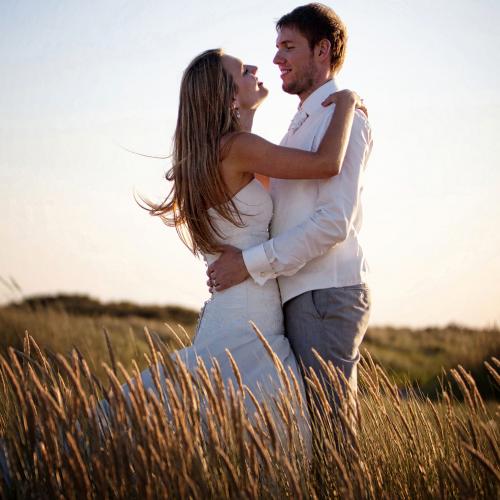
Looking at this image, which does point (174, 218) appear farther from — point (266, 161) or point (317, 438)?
point (317, 438)

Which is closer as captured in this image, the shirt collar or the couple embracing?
the couple embracing

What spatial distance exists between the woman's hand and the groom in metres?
0.05

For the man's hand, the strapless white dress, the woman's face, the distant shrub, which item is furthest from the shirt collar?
the distant shrub

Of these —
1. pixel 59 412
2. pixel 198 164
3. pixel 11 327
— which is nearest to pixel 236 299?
pixel 198 164

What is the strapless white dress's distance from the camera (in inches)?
158

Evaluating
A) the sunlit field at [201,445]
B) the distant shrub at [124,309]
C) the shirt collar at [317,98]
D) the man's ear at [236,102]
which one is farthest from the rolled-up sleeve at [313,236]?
the distant shrub at [124,309]

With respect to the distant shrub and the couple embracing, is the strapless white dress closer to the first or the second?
the couple embracing

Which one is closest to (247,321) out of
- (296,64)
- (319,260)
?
(319,260)

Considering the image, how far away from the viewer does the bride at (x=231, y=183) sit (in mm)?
4055

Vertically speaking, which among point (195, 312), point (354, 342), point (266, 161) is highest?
point (266, 161)

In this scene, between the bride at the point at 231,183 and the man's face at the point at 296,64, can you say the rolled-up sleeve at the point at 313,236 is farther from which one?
the man's face at the point at 296,64

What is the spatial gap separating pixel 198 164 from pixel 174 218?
0.41 metres

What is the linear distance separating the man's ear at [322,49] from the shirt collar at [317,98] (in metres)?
0.29

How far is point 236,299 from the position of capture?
4.16 metres
